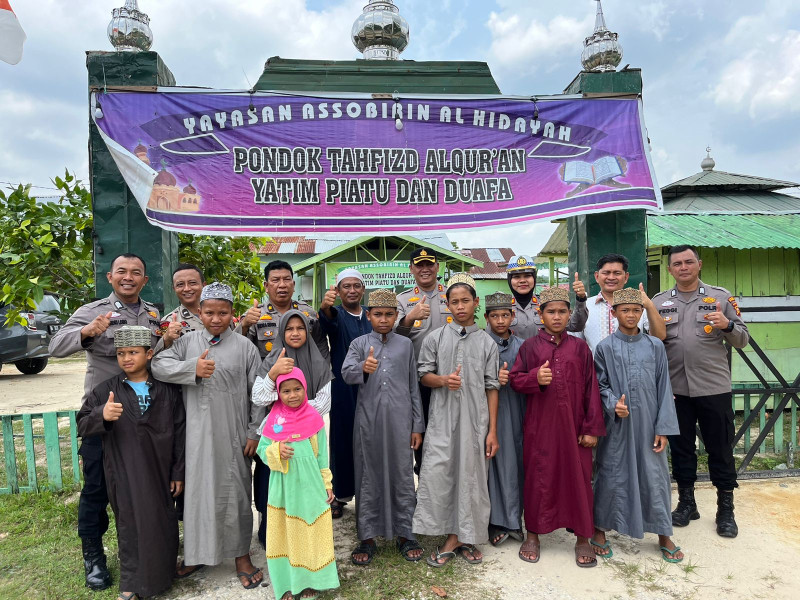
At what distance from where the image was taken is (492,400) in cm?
314

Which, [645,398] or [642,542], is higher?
[645,398]

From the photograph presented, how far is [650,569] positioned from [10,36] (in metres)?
5.41

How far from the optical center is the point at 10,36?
11.2 feet

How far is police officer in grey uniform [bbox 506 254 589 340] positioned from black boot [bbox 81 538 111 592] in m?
2.99

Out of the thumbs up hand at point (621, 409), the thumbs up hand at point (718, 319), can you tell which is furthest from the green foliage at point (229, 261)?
the thumbs up hand at point (718, 319)

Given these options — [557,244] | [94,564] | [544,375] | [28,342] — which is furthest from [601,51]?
[28,342]

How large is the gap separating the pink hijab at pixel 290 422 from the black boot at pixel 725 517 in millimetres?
2908

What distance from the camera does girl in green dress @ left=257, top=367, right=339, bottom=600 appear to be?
8.82ft

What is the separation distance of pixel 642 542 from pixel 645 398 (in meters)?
1.02

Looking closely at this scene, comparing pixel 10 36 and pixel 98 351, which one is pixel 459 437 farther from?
pixel 10 36

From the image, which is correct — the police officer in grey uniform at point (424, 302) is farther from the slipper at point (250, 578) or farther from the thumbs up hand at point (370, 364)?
the slipper at point (250, 578)

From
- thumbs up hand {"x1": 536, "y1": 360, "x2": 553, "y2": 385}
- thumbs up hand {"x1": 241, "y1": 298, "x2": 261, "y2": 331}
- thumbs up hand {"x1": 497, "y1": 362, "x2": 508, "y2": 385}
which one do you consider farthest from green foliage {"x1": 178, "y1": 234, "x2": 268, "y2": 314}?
thumbs up hand {"x1": 536, "y1": 360, "x2": 553, "y2": 385}

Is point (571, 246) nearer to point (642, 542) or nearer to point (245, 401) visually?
point (642, 542)

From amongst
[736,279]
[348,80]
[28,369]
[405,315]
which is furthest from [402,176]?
[28,369]
